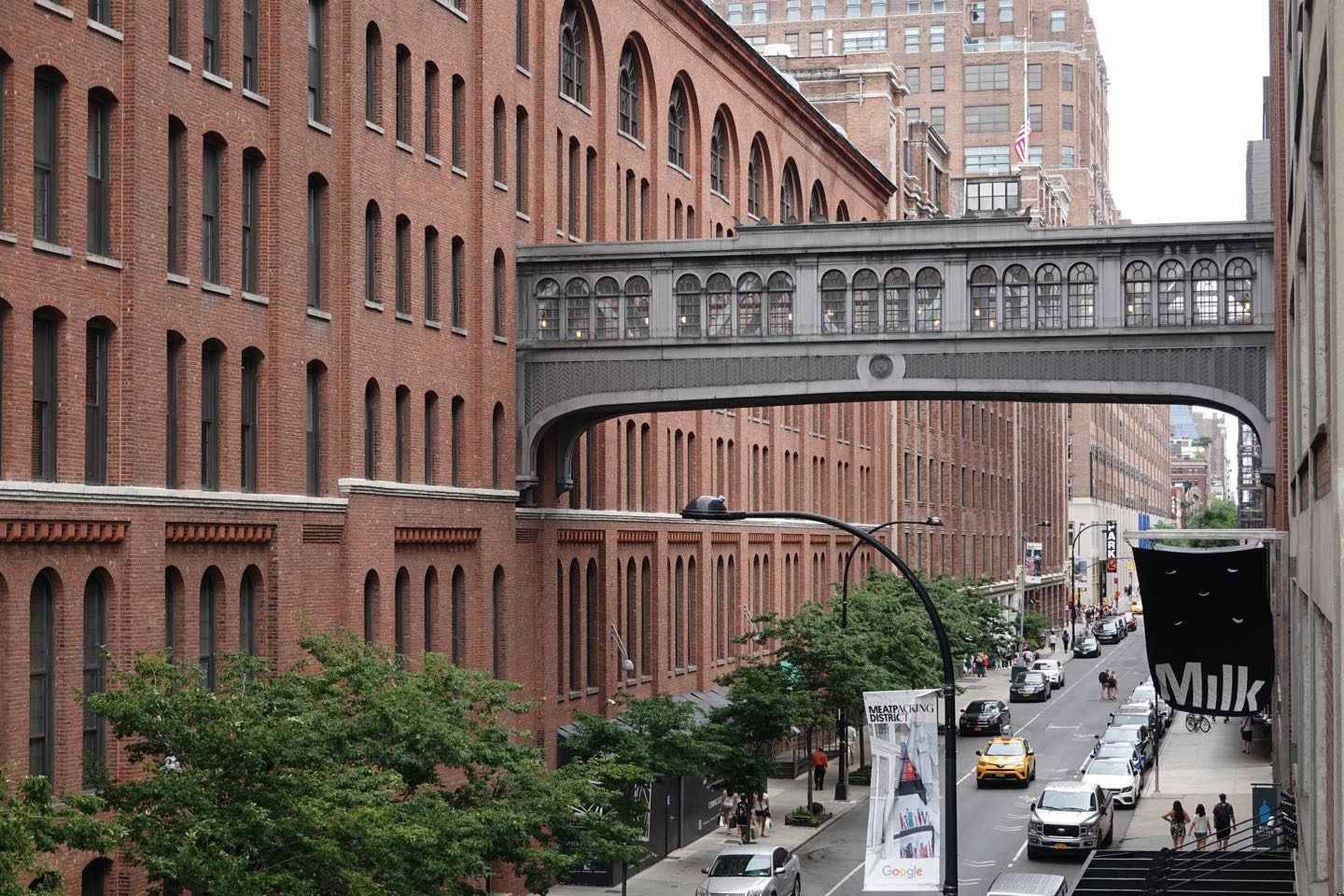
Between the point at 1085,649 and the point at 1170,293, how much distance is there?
74202 mm

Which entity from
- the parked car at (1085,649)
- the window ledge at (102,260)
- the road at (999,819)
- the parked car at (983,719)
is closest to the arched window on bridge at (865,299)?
the road at (999,819)

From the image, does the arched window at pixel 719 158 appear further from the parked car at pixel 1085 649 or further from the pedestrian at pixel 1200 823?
the parked car at pixel 1085 649

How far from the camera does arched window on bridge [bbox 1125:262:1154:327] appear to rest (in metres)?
41.1

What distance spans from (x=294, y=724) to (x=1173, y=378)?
23.6 m

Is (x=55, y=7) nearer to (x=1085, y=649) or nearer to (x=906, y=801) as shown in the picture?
(x=906, y=801)

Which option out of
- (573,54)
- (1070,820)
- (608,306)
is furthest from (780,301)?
(1070,820)

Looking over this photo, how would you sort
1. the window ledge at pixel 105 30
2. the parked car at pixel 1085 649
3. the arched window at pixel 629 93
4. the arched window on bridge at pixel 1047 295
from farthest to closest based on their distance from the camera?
1. the parked car at pixel 1085 649
2. the arched window at pixel 629 93
3. the arched window on bridge at pixel 1047 295
4. the window ledge at pixel 105 30

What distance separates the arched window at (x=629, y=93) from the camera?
52875 millimetres

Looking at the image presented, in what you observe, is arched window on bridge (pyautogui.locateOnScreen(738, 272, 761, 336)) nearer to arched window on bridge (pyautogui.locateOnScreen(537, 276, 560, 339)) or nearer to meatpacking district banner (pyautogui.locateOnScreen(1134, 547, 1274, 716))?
arched window on bridge (pyautogui.locateOnScreen(537, 276, 560, 339))

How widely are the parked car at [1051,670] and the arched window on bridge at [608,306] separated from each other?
50473mm

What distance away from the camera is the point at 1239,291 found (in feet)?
133

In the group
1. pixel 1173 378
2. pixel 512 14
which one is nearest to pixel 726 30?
pixel 512 14

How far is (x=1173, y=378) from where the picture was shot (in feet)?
134

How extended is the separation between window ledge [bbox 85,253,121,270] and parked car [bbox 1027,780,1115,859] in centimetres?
2743
